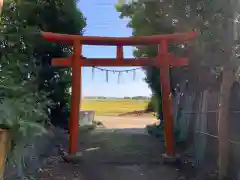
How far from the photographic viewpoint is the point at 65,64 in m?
10.4

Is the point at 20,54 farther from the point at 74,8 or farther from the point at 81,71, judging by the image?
the point at 74,8

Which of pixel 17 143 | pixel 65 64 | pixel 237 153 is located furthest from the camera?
pixel 65 64

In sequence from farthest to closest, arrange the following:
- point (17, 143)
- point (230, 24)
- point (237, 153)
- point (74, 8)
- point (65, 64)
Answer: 1. point (74, 8)
2. point (65, 64)
3. point (237, 153)
4. point (230, 24)
5. point (17, 143)

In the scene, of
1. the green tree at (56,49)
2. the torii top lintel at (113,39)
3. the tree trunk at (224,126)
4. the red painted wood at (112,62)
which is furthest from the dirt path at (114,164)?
the torii top lintel at (113,39)

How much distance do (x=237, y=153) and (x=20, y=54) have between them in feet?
13.2

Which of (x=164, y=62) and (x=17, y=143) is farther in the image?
(x=164, y=62)

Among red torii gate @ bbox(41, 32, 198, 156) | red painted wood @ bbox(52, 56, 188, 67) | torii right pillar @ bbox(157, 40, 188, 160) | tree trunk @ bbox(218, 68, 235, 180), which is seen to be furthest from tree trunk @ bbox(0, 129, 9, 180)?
torii right pillar @ bbox(157, 40, 188, 160)

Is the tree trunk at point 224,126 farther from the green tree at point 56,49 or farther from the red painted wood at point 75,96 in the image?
the green tree at point 56,49

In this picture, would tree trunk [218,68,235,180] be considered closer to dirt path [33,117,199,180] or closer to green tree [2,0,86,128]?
dirt path [33,117,199,180]

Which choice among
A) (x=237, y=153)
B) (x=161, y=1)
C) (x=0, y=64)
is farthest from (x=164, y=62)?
(x=0, y=64)

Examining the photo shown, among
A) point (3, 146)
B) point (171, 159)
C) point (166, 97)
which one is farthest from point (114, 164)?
point (3, 146)

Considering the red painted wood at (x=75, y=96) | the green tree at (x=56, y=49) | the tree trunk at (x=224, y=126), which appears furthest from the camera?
the green tree at (x=56, y=49)

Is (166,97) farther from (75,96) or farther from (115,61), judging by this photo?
(75,96)

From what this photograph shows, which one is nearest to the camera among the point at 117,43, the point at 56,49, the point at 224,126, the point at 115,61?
the point at 224,126
